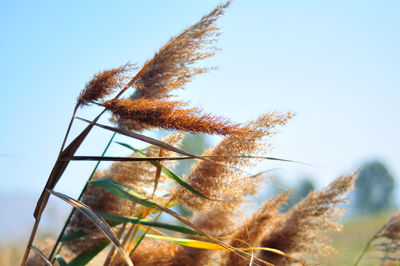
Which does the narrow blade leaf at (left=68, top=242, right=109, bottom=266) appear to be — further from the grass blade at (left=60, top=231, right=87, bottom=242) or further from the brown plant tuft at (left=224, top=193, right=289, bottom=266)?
the brown plant tuft at (left=224, top=193, right=289, bottom=266)

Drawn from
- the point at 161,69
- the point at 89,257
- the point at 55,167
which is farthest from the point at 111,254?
the point at 161,69

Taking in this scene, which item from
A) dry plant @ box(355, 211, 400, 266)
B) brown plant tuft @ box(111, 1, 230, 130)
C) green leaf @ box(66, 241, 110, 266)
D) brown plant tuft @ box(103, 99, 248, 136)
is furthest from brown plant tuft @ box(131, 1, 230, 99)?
dry plant @ box(355, 211, 400, 266)

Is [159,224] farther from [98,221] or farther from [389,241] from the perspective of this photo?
[389,241]

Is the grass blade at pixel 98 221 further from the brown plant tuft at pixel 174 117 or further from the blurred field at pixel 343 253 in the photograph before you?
the blurred field at pixel 343 253

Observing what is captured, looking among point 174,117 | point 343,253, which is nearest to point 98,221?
point 174,117

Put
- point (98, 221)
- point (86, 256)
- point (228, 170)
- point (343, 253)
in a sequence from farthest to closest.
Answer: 1. point (343, 253)
2. point (86, 256)
3. point (228, 170)
4. point (98, 221)

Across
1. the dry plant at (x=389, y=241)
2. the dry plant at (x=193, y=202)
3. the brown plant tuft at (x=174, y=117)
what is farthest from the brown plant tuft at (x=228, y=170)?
the dry plant at (x=389, y=241)

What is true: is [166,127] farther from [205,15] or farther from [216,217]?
[216,217]
